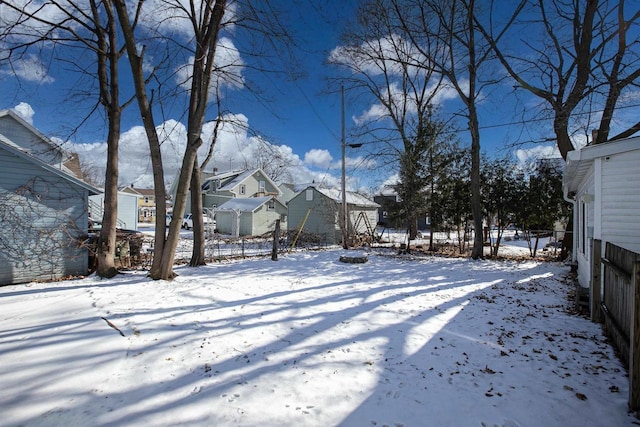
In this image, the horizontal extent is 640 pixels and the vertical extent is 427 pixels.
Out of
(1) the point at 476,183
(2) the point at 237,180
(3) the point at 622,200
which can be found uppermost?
(2) the point at 237,180

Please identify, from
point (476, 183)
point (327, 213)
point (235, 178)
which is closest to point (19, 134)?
point (327, 213)

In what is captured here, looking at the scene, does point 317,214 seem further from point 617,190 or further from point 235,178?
point 235,178

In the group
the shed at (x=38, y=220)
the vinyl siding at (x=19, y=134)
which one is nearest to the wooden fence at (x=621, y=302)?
the shed at (x=38, y=220)

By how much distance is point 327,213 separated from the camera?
732 inches

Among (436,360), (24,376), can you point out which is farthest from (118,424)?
(436,360)

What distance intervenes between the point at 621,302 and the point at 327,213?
600 inches

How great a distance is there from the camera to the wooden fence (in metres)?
2.65

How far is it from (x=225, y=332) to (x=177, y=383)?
1.26 meters

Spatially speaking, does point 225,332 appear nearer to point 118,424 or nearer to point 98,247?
point 118,424

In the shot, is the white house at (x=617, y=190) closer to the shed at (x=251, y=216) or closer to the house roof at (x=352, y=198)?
the house roof at (x=352, y=198)

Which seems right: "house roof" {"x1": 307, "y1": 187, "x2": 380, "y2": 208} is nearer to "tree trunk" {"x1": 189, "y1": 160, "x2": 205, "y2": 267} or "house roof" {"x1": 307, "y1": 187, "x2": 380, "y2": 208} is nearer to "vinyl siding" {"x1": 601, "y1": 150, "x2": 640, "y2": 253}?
"tree trunk" {"x1": 189, "y1": 160, "x2": 205, "y2": 267}

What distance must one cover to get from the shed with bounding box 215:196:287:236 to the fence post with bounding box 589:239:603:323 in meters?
19.8

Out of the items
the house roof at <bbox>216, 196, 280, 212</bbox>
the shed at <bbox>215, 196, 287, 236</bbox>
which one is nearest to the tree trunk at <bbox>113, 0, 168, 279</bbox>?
the shed at <bbox>215, 196, 287, 236</bbox>

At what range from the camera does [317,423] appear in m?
2.49
